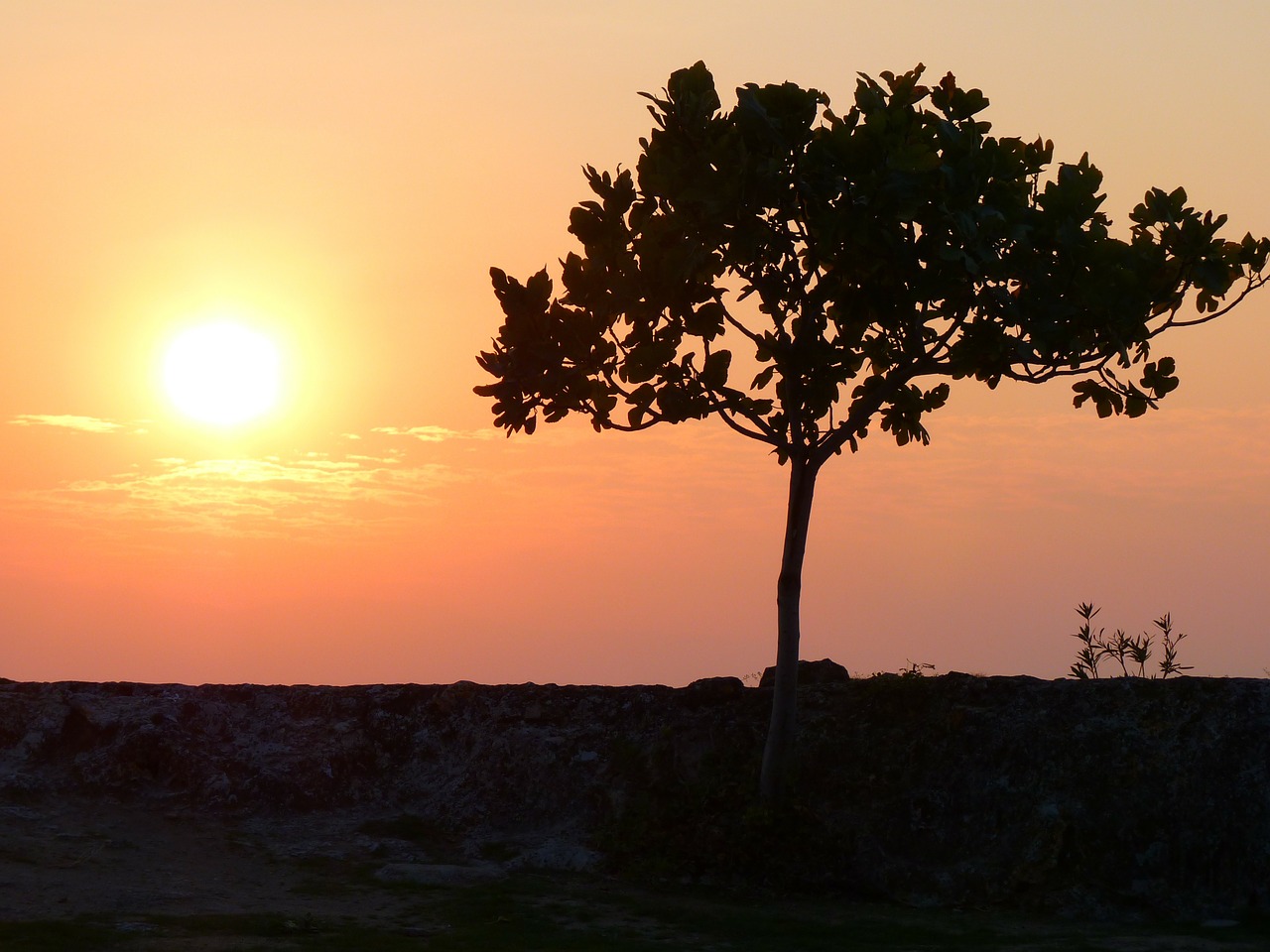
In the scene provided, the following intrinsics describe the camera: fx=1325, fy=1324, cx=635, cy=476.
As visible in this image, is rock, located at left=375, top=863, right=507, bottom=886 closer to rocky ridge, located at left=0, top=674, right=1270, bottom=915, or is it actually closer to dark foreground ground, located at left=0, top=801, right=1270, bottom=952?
dark foreground ground, located at left=0, top=801, right=1270, bottom=952

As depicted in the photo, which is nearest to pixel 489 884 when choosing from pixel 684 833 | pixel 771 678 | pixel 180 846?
pixel 684 833

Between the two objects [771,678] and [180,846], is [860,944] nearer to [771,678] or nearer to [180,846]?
[771,678]

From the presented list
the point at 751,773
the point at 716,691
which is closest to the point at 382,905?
the point at 751,773

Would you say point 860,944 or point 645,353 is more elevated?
point 645,353

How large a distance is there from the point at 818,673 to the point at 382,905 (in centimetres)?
937

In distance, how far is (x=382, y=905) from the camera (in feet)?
56.4

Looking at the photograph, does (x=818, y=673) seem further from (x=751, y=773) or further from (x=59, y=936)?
(x=59, y=936)

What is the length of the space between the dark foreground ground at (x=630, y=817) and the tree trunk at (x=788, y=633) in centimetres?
60

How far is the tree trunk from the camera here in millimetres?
19750

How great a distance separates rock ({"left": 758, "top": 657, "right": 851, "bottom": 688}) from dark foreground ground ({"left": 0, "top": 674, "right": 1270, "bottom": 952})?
63cm

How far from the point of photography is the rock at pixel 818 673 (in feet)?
76.6

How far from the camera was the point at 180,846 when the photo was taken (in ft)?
66.2

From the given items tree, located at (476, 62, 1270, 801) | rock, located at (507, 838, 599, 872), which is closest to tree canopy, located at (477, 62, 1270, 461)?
tree, located at (476, 62, 1270, 801)

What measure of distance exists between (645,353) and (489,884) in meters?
7.83
